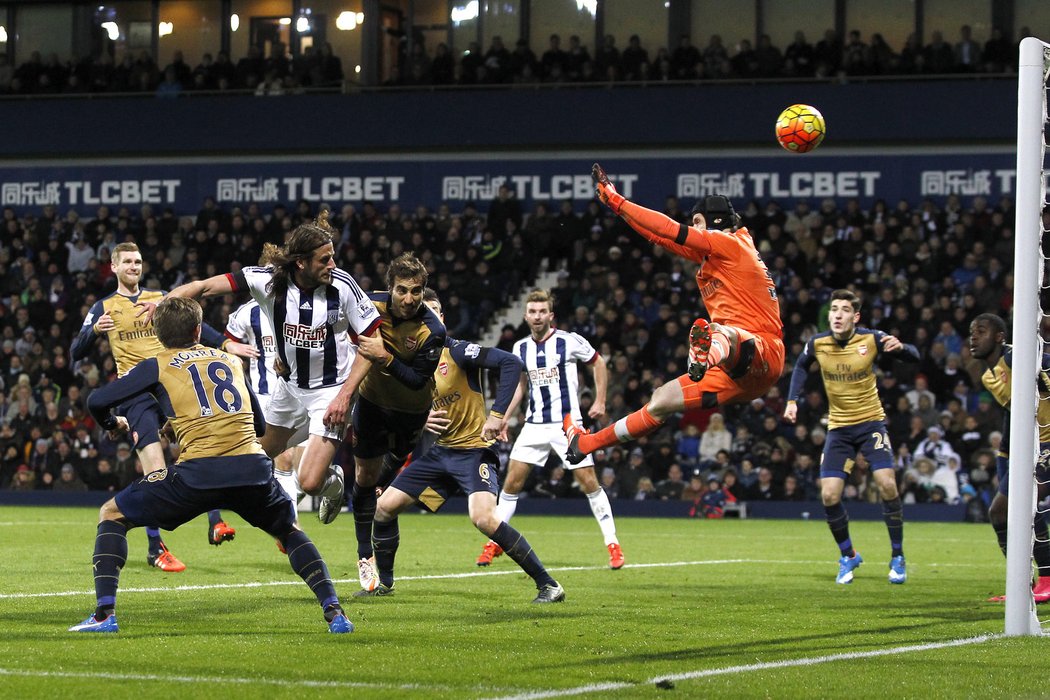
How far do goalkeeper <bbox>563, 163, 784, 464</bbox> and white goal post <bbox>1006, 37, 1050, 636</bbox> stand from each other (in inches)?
80.0

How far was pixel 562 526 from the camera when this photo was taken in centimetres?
2148

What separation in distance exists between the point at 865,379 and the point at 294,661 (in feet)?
25.7

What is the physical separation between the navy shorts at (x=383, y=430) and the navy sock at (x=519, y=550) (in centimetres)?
98

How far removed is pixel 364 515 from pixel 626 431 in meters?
1.95

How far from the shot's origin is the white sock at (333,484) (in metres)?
10.9

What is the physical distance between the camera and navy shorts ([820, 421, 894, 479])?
13445mm

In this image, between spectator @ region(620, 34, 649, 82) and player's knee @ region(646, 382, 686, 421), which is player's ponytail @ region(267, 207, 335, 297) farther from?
spectator @ region(620, 34, 649, 82)

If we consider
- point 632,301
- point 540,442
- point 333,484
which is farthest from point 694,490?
point 333,484

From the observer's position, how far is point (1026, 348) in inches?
328

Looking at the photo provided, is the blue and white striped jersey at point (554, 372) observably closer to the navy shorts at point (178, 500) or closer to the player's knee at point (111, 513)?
the navy shorts at point (178, 500)

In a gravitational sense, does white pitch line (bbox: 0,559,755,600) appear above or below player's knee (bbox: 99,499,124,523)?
below

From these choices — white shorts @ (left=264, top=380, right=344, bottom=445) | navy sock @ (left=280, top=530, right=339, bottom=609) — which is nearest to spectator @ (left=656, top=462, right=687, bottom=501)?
white shorts @ (left=264, top=380, right=344, bottom=445)

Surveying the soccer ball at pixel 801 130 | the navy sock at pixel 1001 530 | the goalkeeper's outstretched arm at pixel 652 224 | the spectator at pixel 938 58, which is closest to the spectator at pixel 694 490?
the spectator at pixel 938 58

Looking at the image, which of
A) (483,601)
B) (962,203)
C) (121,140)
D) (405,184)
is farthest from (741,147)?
(483,601)
